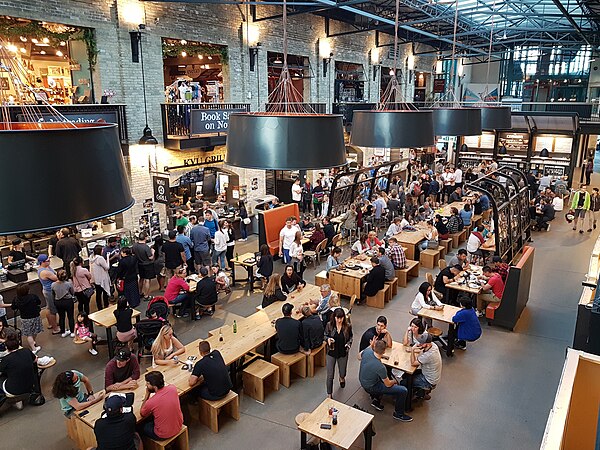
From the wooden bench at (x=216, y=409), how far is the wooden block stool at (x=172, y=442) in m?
0.43

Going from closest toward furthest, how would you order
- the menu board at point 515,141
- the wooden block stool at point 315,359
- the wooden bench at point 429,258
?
A: 1. the wooden block stool at point 315,359
2. the wooden bench at point 429,258
3. the menu board at point 515,141

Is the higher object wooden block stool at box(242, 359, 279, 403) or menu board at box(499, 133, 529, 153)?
menu board at box(499, 133, 529, 153)

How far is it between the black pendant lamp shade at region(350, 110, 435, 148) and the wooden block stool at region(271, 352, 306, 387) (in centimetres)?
451

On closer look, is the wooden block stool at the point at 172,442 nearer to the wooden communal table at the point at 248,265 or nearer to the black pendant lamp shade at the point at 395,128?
the black pendant lamp shade at the point at 395,128

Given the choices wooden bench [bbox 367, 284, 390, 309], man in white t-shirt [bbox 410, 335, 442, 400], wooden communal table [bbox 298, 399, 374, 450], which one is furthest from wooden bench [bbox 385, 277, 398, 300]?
wooden communal table [bbox 298, 399, 374, 450]

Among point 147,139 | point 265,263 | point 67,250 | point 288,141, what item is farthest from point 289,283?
point 288,141

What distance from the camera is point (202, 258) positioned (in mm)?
11586

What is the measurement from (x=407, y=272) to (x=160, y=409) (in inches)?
293

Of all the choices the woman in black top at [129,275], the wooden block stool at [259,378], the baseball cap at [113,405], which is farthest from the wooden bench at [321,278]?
the baseball cap at [113,405]

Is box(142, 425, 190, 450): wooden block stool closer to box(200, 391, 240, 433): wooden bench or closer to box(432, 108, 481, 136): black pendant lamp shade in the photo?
box(200, 391, 240, 433): wooden bench

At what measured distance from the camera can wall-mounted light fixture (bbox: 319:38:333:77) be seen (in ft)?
64.0

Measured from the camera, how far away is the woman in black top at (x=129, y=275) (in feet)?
30.4

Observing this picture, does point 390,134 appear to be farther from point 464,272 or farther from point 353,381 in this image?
point 464,272

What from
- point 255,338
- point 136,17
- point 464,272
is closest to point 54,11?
point 136,17
